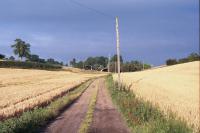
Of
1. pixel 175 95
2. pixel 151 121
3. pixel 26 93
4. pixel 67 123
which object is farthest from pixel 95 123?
pixel 26 93

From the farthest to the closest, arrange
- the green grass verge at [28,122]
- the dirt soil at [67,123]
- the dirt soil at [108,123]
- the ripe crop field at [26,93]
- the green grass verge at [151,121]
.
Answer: the ripe crop field at [26,93], the dirt soil at [67,123], the dirt soil at [108,123], the green grass verge at [28,122], the green grass verge at [151,121]

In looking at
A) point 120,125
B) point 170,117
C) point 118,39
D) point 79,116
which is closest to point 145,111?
point 120,125

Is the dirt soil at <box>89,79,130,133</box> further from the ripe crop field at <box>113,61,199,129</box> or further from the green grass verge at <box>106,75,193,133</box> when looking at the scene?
the ripe crop field at <box>113,61,199,129</box>

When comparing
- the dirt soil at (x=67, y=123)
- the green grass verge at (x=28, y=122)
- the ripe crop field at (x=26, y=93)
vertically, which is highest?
the ripe crop field at (x=26, y=93)

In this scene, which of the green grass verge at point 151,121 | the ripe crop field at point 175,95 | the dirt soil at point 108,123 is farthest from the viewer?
the ripe crop field at point 175,95

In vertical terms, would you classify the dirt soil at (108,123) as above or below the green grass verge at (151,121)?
below

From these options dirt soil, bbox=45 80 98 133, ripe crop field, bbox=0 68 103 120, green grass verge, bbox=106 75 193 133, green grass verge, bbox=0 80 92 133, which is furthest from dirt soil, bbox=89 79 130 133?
ripe crop field, bbox=0 68 103 120

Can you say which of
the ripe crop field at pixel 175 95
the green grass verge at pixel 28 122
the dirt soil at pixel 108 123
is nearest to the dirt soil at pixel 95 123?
the dirt soil at pixel 108 123

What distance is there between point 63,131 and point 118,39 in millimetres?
31715

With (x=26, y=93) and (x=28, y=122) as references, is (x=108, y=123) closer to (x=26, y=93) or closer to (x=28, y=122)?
(x=28, y=122)

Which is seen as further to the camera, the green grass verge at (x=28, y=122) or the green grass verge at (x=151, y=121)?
the green grass verge at (x=28, y=122)

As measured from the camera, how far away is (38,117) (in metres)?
21.8

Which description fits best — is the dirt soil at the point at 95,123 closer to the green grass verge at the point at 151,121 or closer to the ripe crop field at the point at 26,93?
the green grass verge at the point at 151,121

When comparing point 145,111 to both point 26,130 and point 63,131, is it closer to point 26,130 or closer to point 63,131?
point 63,131
